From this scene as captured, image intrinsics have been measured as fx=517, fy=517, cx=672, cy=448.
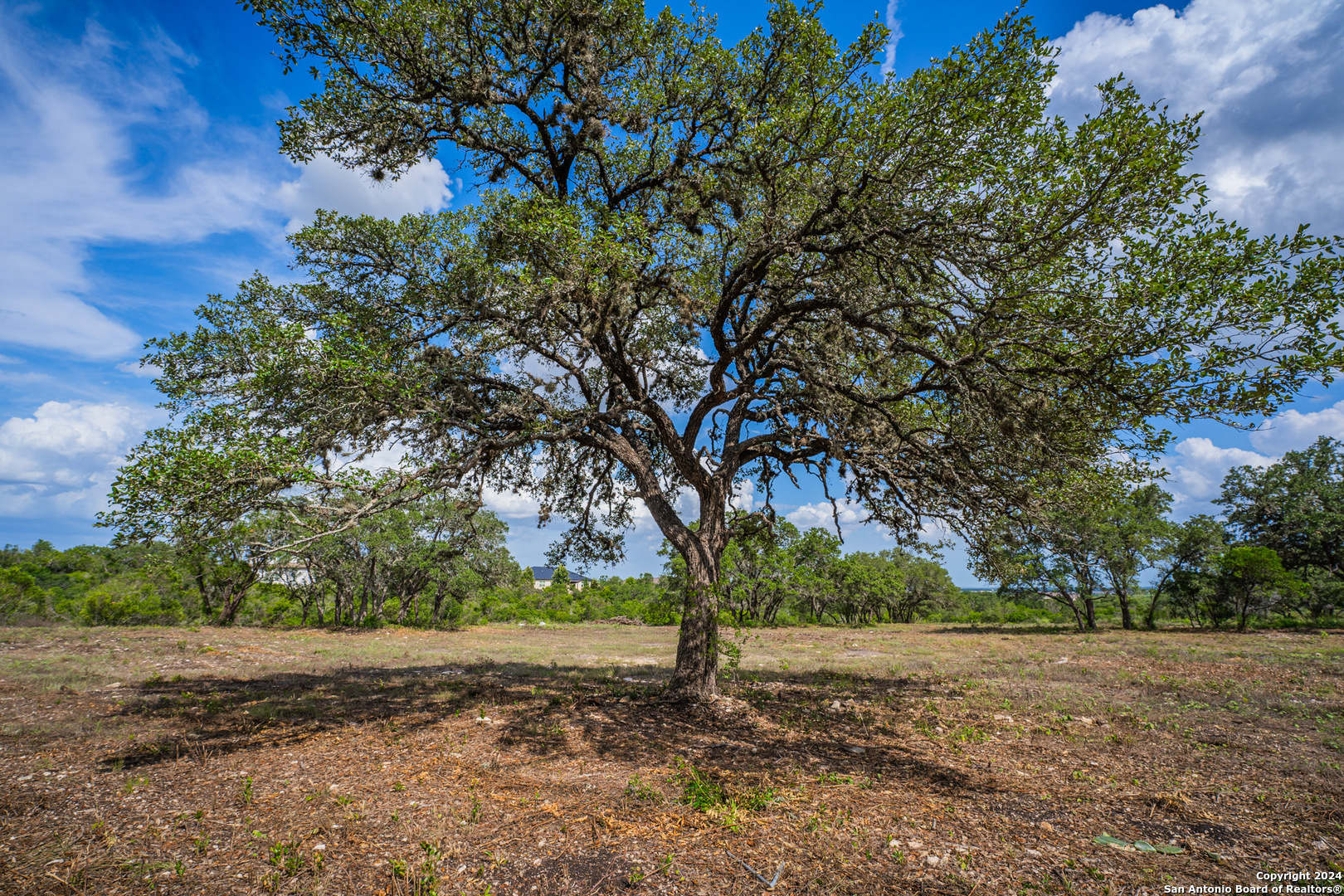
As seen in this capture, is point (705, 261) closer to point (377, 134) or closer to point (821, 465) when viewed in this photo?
point (821, 465)

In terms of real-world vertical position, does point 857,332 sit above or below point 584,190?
below

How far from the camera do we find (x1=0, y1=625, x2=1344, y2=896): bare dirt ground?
4262 mm

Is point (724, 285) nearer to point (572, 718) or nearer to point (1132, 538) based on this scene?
point (572, 718)

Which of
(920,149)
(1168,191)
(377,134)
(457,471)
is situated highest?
(377,134)

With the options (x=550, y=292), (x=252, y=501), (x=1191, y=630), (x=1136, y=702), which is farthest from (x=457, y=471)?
(x=1191, y=630)

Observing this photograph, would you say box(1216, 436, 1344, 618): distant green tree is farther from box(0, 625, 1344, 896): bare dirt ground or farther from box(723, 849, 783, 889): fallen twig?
box(723, 849, 783, 889): fallen twig

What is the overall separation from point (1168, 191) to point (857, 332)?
4.37m

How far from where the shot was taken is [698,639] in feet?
34.1

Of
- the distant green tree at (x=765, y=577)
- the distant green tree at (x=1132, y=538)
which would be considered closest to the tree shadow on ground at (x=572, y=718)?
the distant green tree at (x=765, y=577)

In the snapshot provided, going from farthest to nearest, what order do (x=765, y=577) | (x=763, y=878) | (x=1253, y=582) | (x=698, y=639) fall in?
(x=765, y=577), (x=1253, y=582), (x=698, y=639), (x=763, y=878)

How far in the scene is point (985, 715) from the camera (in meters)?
9.98

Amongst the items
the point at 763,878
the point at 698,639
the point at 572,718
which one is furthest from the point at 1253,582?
the point at 763,878

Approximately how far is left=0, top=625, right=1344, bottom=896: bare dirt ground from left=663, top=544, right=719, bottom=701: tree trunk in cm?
55

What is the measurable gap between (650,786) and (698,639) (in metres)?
4.43
